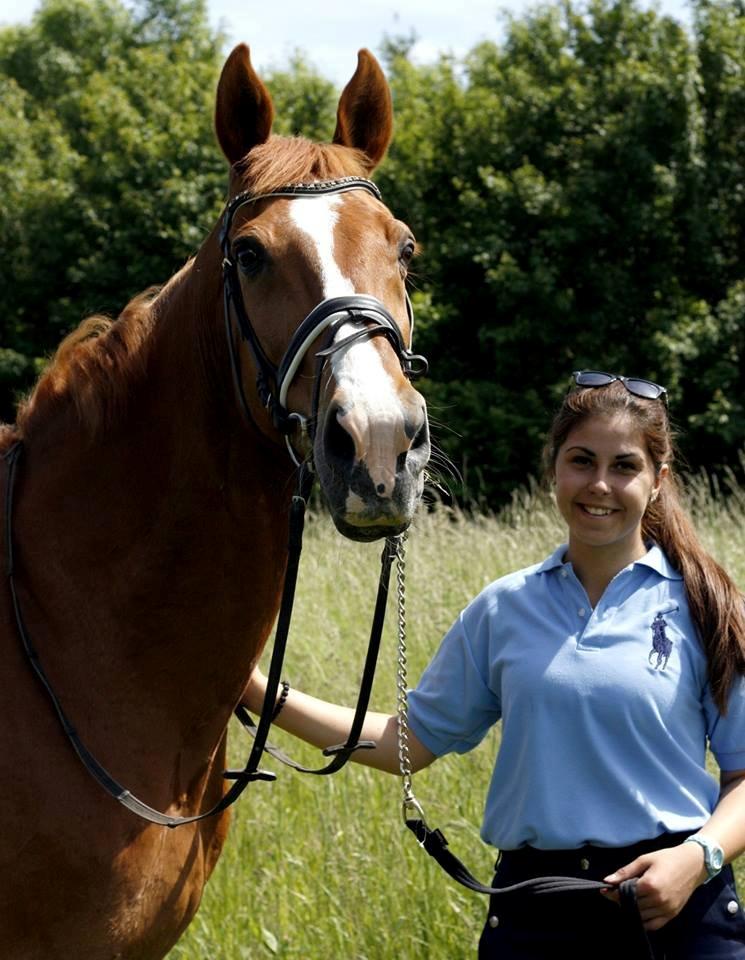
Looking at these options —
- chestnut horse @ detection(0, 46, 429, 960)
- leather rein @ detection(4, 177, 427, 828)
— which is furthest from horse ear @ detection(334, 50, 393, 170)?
leather rein @ detection(4, 177, 427, 828)

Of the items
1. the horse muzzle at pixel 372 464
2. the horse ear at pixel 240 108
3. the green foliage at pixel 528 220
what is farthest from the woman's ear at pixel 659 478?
the green foliage at pixel 528 220

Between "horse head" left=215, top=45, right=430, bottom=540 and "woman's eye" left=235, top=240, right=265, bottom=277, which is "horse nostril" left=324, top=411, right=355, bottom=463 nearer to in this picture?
"horse head" left=215, top=45, right=430, bottom=540

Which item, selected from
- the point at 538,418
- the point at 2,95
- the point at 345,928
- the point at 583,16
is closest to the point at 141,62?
the point at 2,95

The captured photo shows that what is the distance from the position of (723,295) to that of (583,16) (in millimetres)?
5546

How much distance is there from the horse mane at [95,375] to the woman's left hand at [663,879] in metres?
1.46

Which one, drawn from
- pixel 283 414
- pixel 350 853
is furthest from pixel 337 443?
pixel 350 853

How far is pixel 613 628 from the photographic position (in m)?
2.51

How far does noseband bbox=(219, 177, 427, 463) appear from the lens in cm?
213

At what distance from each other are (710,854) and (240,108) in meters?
1.92

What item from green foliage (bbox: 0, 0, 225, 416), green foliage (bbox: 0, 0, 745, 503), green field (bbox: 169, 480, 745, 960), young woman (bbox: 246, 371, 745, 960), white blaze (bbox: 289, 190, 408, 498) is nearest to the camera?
white blaze (bbox: 289, 190, 408, 498)

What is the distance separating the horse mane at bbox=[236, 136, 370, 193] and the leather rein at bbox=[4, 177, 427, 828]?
3 cm

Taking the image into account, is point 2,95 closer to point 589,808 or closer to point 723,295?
point 723,295

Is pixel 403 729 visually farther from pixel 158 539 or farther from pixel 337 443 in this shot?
pixel 337 443

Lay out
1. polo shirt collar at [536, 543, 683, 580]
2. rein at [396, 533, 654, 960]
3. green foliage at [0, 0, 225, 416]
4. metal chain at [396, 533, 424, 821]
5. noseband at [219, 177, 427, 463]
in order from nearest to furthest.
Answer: noseband at [219, 177, 427, 463], rein at [396, 533, 654, 960], metal chain at [396, 533, 424, 821], polo shirt collar at [536, 543, 683, 580], green foliage at [0, 0, 225, 416]
